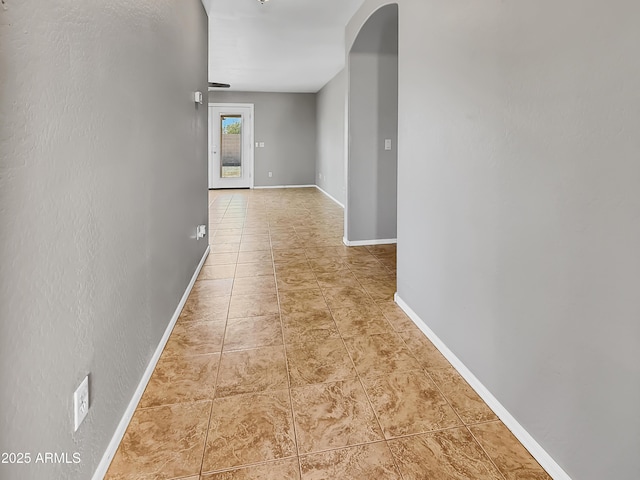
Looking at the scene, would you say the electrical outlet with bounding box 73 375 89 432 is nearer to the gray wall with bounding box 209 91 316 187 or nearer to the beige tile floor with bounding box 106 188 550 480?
the beige tile floor with bounding box 106 188 550 480

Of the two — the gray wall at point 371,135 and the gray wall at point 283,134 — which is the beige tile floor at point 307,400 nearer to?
the gray wall at point 371,135

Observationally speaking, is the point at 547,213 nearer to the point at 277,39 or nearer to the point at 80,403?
the point at 80,403

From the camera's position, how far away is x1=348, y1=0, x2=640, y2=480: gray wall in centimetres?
96

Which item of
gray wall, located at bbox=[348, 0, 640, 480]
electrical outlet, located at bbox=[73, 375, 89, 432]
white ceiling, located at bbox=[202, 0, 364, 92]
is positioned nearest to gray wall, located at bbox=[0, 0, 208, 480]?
electrical outlet, located at bbox=[73, 375, 89, 432]

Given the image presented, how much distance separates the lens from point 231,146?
9242 mm

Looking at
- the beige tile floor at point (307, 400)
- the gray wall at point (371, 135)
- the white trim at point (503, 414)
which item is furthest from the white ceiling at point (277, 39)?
the white trim at point (503, 414)

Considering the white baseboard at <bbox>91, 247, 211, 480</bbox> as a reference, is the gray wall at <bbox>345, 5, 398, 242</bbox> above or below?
above

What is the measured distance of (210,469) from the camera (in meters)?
1.24

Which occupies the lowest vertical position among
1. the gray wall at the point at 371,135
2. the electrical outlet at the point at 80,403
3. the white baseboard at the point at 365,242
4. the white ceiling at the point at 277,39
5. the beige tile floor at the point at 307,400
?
the beige tile floor at the point at 307,400

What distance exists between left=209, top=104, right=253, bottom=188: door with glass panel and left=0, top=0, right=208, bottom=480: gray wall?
7430 mm

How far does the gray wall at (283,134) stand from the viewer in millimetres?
9125

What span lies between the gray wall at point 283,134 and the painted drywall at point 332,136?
41cm

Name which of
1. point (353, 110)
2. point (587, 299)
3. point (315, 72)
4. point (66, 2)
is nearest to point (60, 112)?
point (66, 2)

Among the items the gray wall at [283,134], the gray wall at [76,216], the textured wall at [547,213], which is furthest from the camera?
the gray wall at [283,134]
